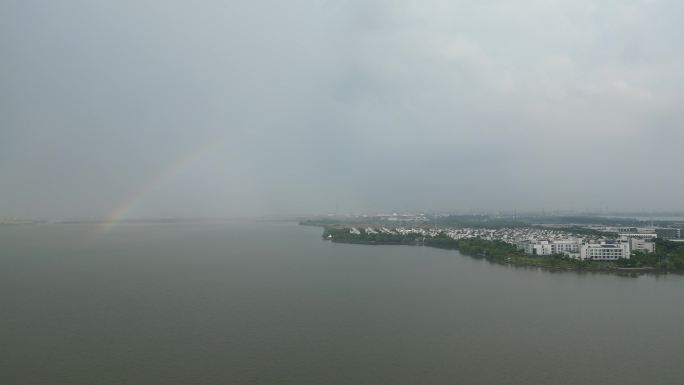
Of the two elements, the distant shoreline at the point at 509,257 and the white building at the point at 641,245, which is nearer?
the distant shoreline at the point at 509,257

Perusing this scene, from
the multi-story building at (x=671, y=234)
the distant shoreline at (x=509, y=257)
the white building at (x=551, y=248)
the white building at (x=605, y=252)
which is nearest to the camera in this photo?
the distant shoreline at (x=509, y=257)

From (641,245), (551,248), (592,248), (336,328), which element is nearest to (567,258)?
(592,248)

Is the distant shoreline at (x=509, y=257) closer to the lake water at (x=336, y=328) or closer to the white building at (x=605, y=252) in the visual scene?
the white building at (x=605, y=252)

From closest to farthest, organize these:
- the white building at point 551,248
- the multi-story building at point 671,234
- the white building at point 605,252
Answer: the white building at point 605,252 < the white building at point 551,248 < the multi-story building at point 671,234

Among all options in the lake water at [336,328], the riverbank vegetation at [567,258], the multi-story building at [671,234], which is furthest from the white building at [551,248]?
the multi-story building at [671,234]

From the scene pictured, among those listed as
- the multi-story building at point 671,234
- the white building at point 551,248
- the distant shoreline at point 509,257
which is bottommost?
the distant shoreline at point 509,257

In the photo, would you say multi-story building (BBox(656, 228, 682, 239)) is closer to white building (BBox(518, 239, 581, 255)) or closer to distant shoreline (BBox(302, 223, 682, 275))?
white building (BBox(518, 239, 581, 255))

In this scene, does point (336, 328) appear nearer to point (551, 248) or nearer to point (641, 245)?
point (551, 248)

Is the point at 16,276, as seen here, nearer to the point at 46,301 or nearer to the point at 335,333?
the point at 46,301
